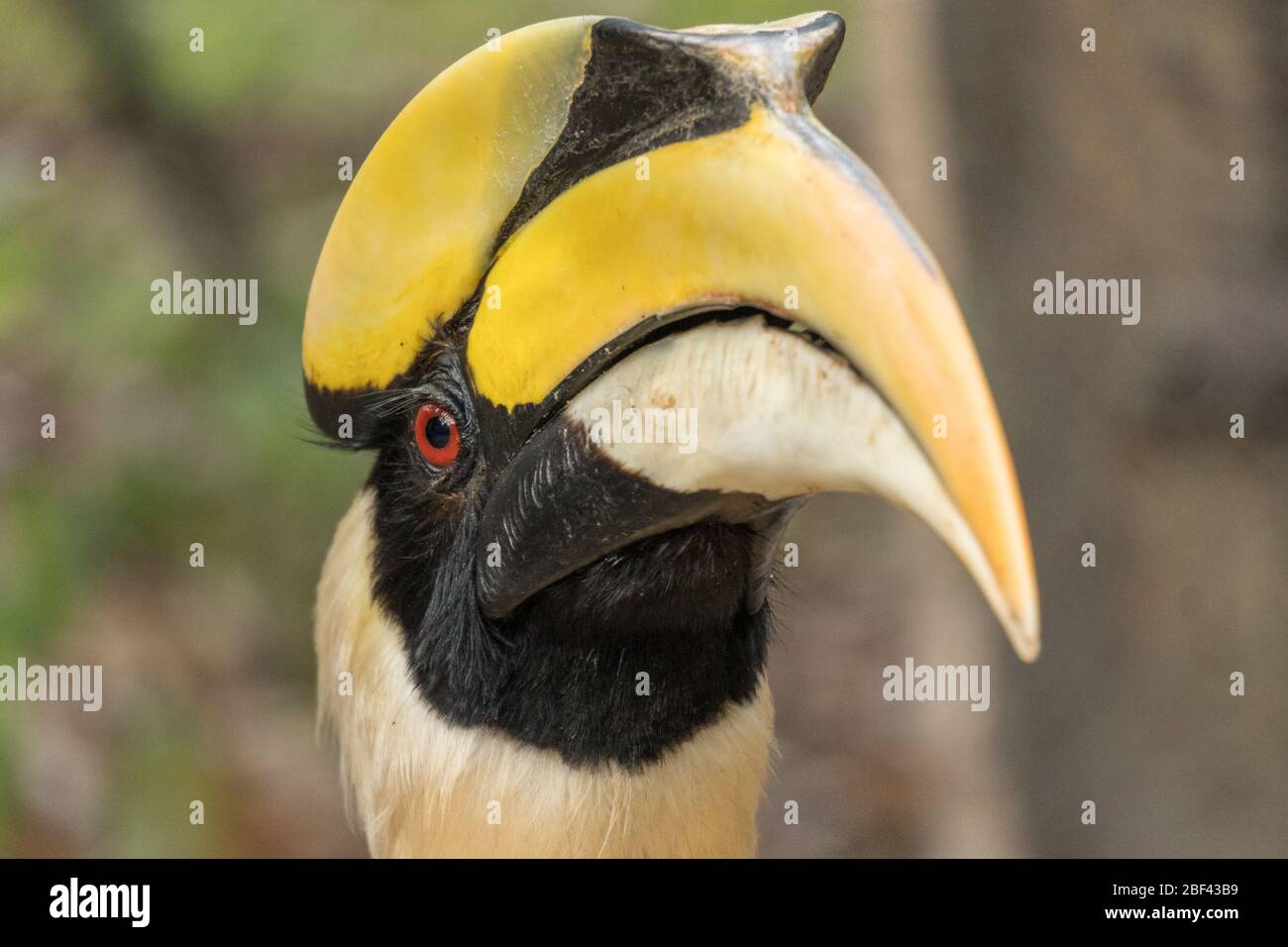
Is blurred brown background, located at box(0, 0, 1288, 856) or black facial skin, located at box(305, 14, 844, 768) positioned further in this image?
blurred brown background, located at box(0, 0, 1288, 856)

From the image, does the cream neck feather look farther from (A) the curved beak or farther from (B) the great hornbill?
(A) the curved beak

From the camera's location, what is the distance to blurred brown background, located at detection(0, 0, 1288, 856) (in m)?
3.06

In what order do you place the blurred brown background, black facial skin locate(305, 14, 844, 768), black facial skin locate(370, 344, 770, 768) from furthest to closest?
the blurred brown background → black facial skin locate(370, 344, 770, 768) → black facial skin locate(305, 14, 844, 768)

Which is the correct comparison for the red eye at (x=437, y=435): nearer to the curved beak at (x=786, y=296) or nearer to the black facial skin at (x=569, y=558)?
the black facial skin at (x=569, y=558)

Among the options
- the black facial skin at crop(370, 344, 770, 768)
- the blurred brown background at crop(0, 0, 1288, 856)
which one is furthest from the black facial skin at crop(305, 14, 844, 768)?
the blurred brown background at crop(0, 0, 1288, 856)

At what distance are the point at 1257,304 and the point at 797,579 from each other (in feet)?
9.19

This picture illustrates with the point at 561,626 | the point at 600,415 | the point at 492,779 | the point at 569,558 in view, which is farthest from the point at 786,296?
the point at 492,779

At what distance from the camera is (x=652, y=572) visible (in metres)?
1.70

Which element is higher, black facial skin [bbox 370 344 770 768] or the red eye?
the red eye

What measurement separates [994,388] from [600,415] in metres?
2.07

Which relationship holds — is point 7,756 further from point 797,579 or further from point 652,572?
point 797,579

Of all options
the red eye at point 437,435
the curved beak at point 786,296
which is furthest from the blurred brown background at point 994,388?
the curved beak at point 786,296

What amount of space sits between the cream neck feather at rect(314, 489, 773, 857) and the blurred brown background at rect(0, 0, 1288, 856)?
29.9 inches

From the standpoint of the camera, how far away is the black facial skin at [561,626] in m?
1.73
